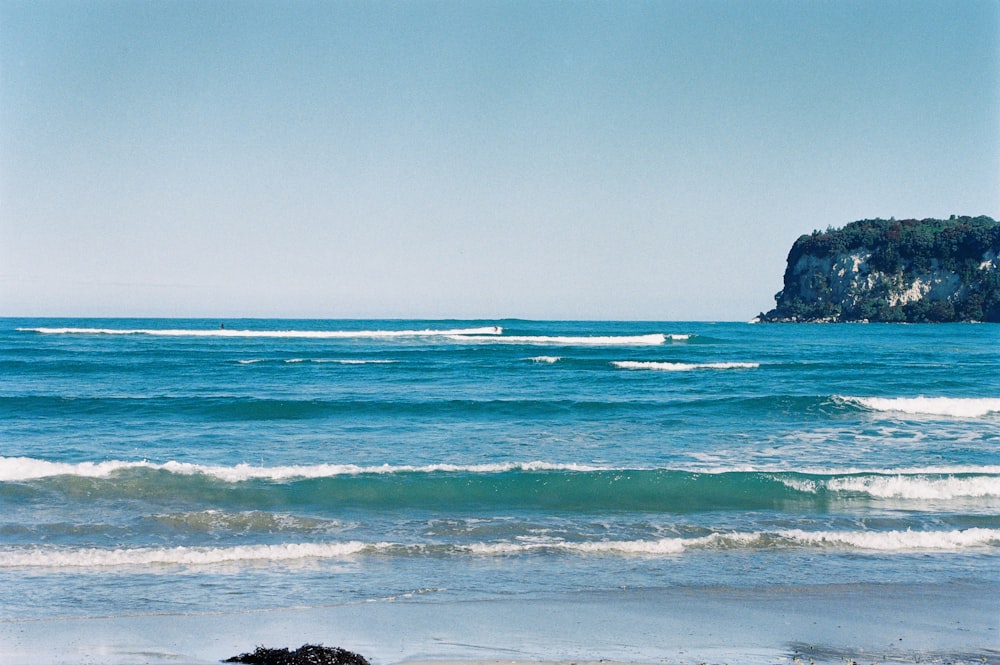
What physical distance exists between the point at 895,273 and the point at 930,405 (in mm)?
93944

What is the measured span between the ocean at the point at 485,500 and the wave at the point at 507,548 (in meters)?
0.04

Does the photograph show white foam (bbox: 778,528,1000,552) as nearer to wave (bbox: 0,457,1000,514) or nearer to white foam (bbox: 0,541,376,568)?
wave (bbox: 0,457,1000,514)

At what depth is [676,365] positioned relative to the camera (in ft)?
118

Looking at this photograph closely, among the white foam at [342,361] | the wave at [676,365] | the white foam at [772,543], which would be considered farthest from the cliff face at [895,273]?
the white foam at [772,543]

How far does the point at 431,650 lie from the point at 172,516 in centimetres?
600

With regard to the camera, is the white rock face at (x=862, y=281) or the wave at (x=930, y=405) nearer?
the wave at (x=930, y=405)

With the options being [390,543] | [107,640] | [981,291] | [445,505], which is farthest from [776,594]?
[981,291]

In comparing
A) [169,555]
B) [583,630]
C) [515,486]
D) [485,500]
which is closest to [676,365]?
[515,486]

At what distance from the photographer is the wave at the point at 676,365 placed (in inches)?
1368

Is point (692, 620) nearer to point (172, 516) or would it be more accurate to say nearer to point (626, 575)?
point (626, 575)

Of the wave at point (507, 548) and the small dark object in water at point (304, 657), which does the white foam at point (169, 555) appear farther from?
the small dark object in water at point (304, 657)

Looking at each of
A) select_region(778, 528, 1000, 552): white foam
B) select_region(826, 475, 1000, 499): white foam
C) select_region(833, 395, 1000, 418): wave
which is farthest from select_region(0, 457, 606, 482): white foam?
select_region(833, 395, 1000, 418): wave

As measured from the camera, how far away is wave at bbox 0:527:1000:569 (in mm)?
9062

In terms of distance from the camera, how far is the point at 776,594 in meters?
7.99
